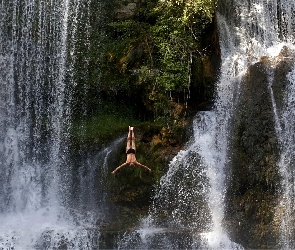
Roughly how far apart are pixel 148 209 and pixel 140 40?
402 centimetres

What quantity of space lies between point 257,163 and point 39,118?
5.10m

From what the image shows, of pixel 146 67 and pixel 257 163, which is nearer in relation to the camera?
pixel 257 163

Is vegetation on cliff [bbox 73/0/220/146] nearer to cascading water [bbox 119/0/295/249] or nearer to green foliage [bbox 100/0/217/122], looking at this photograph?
green foliage [bbox 100/0/217/122]

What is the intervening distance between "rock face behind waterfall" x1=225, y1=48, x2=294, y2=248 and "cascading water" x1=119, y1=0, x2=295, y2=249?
0.58 ft

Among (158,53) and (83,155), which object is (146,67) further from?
(83,155)

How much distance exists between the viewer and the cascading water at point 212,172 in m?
9.39

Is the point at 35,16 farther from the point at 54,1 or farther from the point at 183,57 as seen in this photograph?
the point at 183,57

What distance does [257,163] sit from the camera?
9.47 m

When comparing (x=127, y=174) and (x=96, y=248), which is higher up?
(x=127, y=174)

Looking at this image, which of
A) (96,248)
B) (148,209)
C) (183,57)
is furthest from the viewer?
(183,57)

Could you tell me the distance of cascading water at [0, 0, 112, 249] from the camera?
10367mm

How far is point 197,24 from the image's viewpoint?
11.0 m

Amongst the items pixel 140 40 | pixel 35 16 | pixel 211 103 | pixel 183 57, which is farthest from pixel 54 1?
pixel 211 103

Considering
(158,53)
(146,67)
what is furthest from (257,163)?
(158,53)
